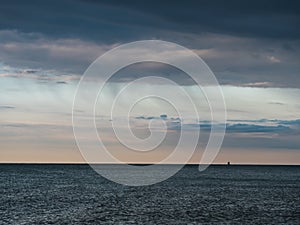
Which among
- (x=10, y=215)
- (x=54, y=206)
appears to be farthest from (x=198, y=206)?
(x=10, y=215)

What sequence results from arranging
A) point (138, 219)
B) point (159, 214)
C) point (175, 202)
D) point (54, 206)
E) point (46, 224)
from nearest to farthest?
point (46, 224), point (138, 219), point (159, 214), point (54, 206), point (175, 202)

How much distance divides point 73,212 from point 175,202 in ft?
78.3

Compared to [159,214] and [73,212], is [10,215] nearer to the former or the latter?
[73,212]

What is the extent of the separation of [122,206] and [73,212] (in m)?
11.6

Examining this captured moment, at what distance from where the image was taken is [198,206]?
89.2 metres

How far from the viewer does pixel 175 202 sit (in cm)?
9669

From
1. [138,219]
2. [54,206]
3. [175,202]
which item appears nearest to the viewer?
[138,219]

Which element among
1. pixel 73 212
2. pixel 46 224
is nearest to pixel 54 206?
pixel 73 212

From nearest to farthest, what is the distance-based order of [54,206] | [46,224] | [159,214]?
[46,224], [159,214], [54,206]

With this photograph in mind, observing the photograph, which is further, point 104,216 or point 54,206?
point 54,206

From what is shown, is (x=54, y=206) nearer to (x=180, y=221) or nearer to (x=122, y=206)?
(x=122, y=206)

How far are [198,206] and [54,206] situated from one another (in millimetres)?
22791

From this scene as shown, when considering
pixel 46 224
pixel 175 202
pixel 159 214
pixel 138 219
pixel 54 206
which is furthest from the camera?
pixel 175 202

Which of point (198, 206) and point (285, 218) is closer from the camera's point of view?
point (285, 218)
